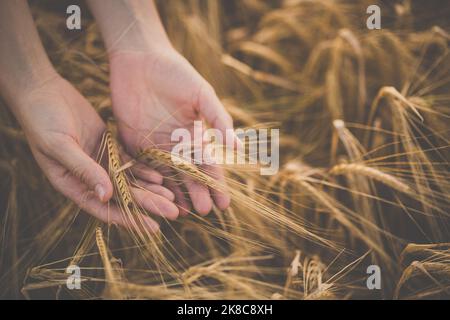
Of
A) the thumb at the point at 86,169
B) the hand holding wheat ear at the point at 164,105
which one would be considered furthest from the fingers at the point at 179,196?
the thumb at the point at 86,169

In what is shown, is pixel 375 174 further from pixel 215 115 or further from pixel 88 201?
pixel 88 201

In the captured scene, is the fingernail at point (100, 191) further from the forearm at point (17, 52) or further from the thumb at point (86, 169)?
the forearm at point (17, 52)

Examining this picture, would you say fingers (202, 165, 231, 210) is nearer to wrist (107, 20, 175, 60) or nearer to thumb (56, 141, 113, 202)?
thumb (56, 141, 113, 202)

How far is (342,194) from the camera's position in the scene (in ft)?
4.46

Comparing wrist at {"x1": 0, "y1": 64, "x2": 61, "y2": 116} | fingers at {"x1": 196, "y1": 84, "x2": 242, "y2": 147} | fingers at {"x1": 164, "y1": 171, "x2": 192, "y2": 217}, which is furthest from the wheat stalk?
wrist at {"x1": 0, "y1": 64, "x2": 61, "y2": 116}

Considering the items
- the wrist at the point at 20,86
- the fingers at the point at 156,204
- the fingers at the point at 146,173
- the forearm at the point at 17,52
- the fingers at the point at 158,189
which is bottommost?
the fingers at the point at 156,204

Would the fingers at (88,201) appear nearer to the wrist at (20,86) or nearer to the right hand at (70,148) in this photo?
the right hand at (70,148)

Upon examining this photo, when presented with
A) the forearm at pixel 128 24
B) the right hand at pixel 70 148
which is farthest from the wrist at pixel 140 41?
the right hand at pixel 70 148

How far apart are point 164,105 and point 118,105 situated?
0.42 ft

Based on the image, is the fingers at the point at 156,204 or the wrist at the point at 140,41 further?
the wrist at the point at 140,41

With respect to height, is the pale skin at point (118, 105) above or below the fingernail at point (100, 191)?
above

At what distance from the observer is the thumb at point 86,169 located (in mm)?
1111

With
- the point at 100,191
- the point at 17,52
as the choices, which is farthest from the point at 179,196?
the point at 17,52
